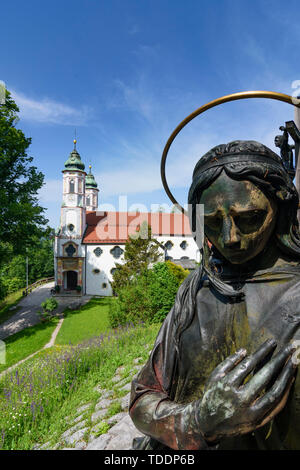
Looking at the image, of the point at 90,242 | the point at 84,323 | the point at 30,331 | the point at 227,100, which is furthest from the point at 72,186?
the point at 227,100

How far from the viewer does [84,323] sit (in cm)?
1947

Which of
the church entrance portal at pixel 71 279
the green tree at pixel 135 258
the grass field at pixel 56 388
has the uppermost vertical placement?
the green tree at pixel 135 258

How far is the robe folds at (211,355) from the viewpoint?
134cm

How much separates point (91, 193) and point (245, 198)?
51061mm

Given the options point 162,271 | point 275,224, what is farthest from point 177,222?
point 275,224

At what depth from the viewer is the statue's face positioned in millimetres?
1471

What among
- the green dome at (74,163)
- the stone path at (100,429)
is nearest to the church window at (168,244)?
the green dome at (74,163)

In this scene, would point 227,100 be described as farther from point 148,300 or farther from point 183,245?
point 183,245

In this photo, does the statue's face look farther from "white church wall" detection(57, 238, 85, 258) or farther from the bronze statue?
"white church wall" detection(57, 238, 85, 258)

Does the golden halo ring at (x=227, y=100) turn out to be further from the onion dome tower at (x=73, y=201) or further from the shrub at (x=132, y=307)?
the onion dome tower at (x=73, y=201)
